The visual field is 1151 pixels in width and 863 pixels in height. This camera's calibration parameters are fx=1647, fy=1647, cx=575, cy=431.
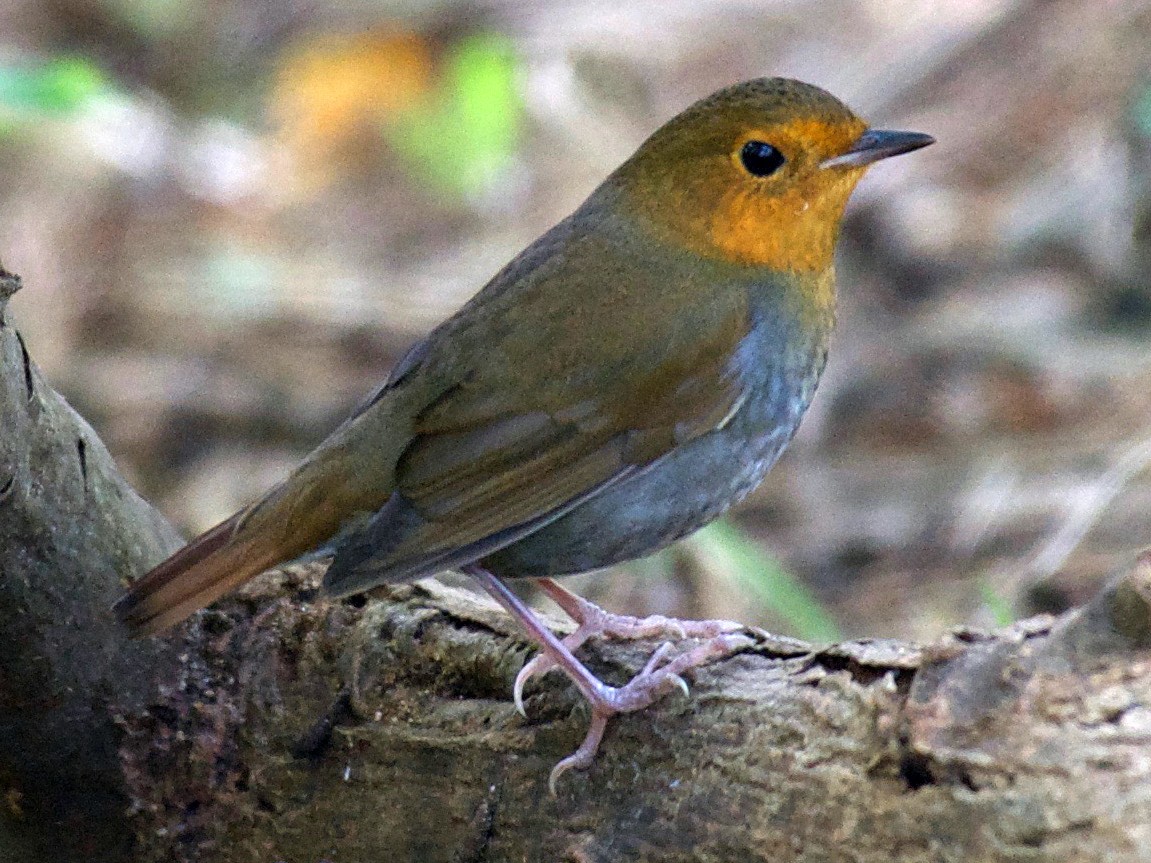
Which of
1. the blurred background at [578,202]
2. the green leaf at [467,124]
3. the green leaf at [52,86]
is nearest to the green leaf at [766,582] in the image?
the blurred background at [578,202]

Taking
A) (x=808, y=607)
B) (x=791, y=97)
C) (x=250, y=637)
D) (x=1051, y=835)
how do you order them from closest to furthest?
1. (x=1051, y=835)
2. (x=250, y=637)
3. (x=791, y=97)
4. (x=808, y=607)

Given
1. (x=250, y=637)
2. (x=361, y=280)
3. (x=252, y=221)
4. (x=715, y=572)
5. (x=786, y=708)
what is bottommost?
(x=786, y=708)

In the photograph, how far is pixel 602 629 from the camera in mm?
3395

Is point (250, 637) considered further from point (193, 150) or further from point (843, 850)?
point (193, 150)

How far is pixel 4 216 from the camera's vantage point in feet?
23.6

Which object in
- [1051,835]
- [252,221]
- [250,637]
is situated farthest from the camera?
[252,221]

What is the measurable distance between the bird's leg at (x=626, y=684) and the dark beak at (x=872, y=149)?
1.09 meters

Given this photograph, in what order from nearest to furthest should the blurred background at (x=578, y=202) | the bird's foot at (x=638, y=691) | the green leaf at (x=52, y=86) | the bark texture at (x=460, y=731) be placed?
the bark texture at (x=460, y=731) → the bird's foot at (x=638, y=691) → the green leaf at (x=52, y=86) → the blurred background at (x=578, y=202)

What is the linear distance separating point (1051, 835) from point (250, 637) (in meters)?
1.63

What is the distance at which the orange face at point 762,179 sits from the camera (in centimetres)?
352

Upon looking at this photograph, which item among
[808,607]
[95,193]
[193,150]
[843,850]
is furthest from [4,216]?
[843,850]

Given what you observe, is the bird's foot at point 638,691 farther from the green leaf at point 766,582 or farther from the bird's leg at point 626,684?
the green leaf at point 766,582

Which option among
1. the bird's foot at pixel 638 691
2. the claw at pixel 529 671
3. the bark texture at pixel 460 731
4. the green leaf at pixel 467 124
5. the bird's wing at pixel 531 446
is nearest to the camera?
the bark texture at pixel 460 731

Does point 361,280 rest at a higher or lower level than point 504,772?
higher
